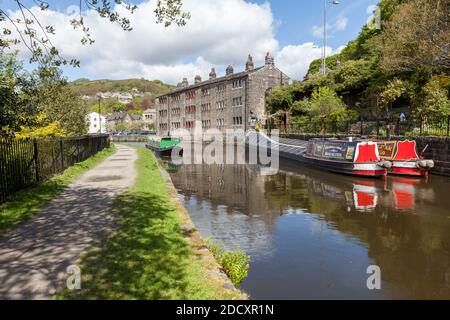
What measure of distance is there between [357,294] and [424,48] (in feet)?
64.9

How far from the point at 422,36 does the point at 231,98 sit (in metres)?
33.8

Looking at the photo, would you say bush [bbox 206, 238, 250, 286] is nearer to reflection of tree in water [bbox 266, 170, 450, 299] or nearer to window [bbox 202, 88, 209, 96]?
reflection of tree in water [bbox 266, 170, 450, 299]

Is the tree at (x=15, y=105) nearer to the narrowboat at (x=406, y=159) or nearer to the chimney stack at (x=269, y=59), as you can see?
the narrowboat at (x=406, y=159)

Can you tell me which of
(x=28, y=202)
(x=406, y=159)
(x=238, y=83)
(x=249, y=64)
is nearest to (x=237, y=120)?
(x=238, y=83)

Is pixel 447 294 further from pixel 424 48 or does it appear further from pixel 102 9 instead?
pixel 424 48

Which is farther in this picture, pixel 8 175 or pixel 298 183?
pixel 298 183

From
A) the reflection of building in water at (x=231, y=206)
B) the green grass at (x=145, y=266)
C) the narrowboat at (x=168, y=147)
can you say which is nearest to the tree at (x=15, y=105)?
the green grass at (x=145, y=266)

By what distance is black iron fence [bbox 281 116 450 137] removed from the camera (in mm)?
20359

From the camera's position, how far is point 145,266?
5188 mm

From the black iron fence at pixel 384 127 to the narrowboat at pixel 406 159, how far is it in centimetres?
203
